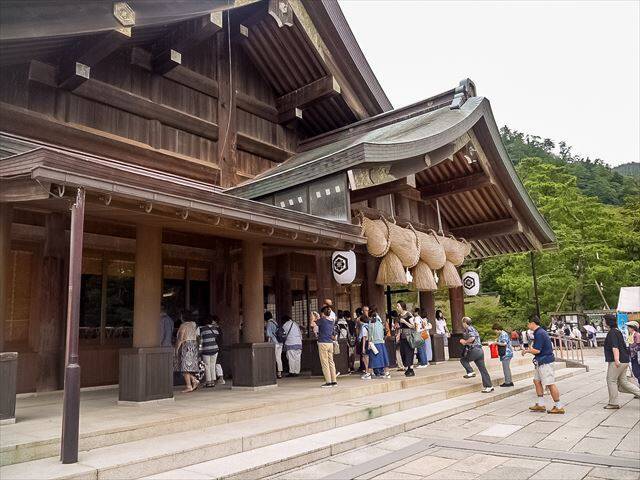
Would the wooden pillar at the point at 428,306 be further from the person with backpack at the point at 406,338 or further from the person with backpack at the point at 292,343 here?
the person with backpack at the point at 292,343

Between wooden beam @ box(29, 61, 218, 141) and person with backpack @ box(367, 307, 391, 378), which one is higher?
wooden beam @ box(29, 61, 218, 141)

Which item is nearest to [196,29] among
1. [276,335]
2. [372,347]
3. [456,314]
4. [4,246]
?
[4,246]

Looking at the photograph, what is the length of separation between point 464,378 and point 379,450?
6199 mm

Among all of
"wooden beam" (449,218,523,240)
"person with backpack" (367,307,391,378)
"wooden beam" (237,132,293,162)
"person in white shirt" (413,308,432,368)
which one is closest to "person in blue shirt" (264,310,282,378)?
"person with backpack" (367,307,391,378)

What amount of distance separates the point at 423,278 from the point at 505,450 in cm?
661

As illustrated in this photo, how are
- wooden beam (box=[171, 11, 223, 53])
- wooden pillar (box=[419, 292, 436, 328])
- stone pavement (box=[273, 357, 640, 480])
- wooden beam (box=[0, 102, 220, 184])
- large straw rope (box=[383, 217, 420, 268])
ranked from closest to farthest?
1. stone pavement (box=[273, 357, 640, 480])
2. wooden beam (box=[0, 102, 220, 184])
3. wooden beam (box=[171, 11, 223, 53])
4. large straw rope (box=[383, 217, 420, 268])
5. wooden pillar (box=[419, 292, 436, 328])

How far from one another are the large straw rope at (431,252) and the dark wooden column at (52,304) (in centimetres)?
819

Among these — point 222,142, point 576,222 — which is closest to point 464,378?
point 222,142

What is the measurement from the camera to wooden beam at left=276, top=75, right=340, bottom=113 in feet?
40.1

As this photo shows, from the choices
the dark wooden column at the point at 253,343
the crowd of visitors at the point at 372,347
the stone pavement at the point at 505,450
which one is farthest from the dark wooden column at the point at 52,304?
the stone pavement at the point at 505,450

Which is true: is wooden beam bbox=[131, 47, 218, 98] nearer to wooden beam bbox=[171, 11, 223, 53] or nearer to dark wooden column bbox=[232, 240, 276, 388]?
wooden beam bbox=[171, 11, 223, 53]

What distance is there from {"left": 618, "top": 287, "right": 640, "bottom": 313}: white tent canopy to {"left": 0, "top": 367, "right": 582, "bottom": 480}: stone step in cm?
1385

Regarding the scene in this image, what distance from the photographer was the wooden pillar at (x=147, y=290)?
7285 millimetres

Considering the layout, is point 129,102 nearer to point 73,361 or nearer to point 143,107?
point 143,107
